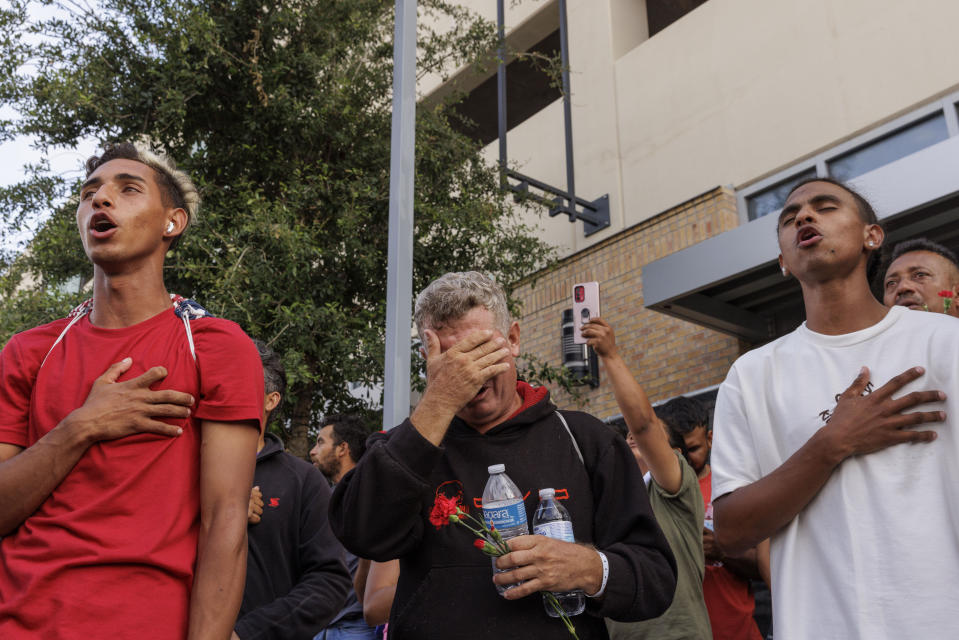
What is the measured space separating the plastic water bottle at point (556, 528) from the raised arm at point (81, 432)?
39.2 inches

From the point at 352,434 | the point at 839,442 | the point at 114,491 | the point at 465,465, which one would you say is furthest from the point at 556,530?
the point at 352,434

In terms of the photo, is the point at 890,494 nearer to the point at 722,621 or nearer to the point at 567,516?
the point at 567,516

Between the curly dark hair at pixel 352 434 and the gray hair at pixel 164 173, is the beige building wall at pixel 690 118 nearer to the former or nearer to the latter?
the curly dark hair at pixel 352 434

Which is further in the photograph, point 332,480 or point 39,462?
point 332,480

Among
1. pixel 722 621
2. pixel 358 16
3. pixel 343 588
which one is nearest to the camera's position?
pixel 343 588

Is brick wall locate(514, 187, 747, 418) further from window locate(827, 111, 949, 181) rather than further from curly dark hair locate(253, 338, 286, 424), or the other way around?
curly dark hair locate(253, 338, 286, 424)

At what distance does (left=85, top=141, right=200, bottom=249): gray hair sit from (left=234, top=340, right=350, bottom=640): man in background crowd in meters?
0.86

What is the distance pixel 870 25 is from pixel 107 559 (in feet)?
28.1

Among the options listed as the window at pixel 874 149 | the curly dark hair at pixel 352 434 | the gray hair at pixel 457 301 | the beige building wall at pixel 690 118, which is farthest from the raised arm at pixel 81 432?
the window at pixel 874 149

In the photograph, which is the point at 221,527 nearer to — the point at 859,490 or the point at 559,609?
the point at 559,609

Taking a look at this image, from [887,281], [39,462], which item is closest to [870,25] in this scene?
[887,281]

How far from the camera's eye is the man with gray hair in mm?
2293

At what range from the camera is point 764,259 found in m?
7.36

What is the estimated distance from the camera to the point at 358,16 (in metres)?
9.19
